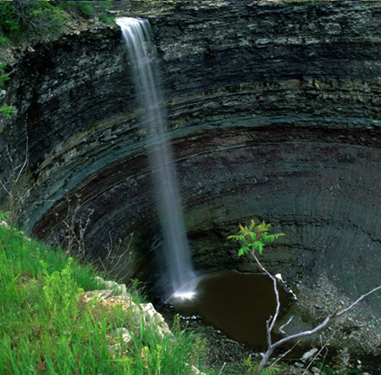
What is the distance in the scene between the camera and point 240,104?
15945mm

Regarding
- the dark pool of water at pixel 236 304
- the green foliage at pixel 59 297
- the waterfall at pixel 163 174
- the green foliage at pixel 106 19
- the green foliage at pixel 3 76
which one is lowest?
the dark pool of water at pixel 236 304

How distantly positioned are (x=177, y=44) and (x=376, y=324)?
1126 cm

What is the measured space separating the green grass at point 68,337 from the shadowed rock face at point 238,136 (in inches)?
301

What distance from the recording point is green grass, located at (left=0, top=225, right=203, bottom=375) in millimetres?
2955

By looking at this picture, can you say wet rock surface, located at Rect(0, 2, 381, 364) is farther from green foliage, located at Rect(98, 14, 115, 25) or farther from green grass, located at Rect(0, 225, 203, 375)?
green grass, located at Rect(0, 225, 203, 375)

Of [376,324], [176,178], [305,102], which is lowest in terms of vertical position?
[376,324]

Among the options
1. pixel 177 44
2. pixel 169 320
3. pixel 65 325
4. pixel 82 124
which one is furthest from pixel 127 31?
pixel 65 325

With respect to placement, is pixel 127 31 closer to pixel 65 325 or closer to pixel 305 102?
pixel 305 102

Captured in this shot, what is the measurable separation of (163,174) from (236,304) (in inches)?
215

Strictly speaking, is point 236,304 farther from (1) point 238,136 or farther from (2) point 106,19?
(2) point 106,19

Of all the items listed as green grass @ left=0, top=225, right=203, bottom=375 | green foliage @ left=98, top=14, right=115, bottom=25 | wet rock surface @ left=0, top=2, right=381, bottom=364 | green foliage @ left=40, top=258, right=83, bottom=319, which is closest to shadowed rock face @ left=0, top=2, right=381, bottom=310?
wet rock surface @ left=0, top=2, right=381, bottom=364

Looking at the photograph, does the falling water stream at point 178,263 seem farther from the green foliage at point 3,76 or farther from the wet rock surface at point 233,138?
the green foliage at point 3,76

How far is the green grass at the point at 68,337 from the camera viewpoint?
2955 mm

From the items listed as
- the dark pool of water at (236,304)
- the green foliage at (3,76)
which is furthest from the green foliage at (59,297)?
the dark pool of water at (236,304)
